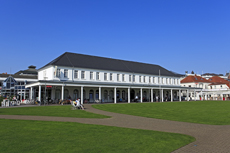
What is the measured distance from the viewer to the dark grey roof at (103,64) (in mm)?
39503

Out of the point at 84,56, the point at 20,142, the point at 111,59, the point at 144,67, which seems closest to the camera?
the point at 20,142

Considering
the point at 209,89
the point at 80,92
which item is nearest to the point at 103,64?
the point at 80,92

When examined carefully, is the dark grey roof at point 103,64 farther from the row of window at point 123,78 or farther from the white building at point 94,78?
the row of window at point 123,78

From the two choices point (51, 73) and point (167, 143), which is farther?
point (51, 73)

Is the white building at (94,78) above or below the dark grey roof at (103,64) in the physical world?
below

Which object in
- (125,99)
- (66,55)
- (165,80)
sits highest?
(66,55)

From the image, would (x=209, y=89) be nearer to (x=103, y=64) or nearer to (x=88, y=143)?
(x=103, y=64)

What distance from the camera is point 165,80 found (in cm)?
5503

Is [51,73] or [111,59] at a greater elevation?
[111,59]

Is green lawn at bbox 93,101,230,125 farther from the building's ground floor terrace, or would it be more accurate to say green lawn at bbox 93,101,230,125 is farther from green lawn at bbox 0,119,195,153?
the building's ground floor terrace

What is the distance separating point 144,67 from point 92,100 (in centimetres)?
1908

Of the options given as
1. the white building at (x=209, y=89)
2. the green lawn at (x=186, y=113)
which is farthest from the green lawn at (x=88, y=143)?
the white building at (x=209, y=89)

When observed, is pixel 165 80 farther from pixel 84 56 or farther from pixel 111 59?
pixel 84 56

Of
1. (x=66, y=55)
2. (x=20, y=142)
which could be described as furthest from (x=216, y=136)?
(x=66, y=55)
